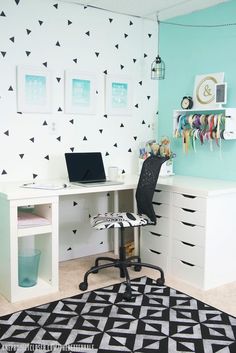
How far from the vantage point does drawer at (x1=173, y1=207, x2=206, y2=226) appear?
3018mm

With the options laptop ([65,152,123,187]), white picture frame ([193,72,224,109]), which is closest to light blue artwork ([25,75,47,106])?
laptop ([65,152,123,187])

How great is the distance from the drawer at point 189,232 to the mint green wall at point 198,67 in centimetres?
64

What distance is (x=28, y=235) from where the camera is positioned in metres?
2.85

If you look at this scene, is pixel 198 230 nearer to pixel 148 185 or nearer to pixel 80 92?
pixel 148 185

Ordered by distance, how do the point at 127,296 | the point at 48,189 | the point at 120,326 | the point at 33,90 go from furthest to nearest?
the point at 33,90
the point at 48,189
the point at 127,296
the point at 120,326

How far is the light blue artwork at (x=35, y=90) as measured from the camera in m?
3.32

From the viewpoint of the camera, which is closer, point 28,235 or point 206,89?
point 28,235

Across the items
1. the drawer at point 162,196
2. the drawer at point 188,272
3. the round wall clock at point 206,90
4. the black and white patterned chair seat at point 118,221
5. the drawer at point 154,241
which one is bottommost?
the drawer at point 188,272

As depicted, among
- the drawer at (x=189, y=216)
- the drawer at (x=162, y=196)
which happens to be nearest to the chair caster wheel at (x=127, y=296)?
the drawer at (x=189, y=216)

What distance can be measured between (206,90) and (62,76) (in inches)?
49.5

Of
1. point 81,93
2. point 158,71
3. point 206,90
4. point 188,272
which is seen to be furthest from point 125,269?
point 158,71

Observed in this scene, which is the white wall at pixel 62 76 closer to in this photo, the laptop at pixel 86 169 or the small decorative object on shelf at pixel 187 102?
the laptop at pixel 86 169

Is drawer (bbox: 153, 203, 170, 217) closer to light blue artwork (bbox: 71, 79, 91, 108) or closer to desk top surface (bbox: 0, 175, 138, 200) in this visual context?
desk top surface (bbox: 0, 175, 138, 200)

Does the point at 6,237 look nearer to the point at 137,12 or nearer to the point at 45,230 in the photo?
the point at 45,230
